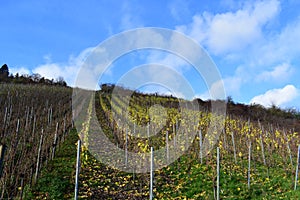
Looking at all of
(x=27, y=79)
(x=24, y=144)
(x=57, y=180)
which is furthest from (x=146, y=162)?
(x=27, y=79)

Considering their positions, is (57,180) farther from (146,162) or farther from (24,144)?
(146,162)

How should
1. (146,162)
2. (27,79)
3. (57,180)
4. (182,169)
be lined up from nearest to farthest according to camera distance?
(57,180) → (146,162) → (182,169) → (27,79)

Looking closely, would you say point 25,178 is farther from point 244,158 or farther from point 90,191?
point 244,158

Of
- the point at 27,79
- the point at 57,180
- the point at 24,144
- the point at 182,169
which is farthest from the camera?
the point at 27,79

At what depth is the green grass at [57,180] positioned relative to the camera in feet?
20.3

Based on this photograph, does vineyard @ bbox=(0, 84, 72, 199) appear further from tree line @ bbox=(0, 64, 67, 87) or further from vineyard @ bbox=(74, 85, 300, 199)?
tree line @ bbox=(0, 64, 67, 87)

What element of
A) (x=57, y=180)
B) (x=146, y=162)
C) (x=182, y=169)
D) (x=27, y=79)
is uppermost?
(x=27, y=79)

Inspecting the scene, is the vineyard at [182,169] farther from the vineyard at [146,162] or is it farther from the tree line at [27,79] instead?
the tree line at [27,79]

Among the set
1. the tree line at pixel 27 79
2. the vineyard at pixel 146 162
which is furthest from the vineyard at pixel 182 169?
the tree line at pixel 27 79

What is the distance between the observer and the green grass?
6184 mm

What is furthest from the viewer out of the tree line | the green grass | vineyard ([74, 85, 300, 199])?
the tree line

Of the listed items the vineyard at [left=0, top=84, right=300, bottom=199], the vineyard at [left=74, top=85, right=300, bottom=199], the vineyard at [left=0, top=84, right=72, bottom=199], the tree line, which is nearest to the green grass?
the vineyard at [left=0, top=84, right=300, bottom=199]

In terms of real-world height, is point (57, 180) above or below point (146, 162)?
below

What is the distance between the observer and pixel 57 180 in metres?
6.84
